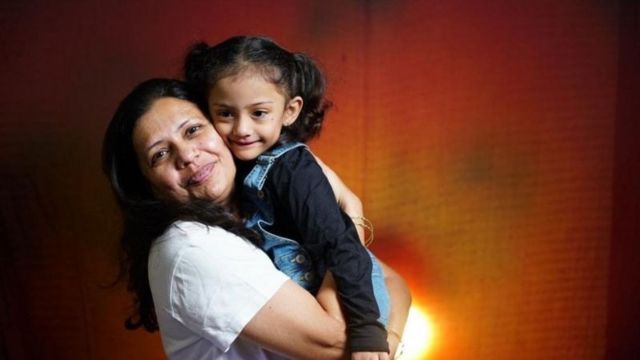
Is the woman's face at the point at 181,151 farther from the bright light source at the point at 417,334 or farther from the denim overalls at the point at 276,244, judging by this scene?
the bright light source at the point at 417,334

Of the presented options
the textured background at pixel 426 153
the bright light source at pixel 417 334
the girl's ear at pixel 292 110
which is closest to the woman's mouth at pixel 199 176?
the girl's ear at pixel 292 110

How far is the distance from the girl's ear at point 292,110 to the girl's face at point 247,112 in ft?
0.17

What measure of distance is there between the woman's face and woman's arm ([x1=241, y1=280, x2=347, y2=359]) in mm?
261

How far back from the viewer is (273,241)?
1234 millimetres

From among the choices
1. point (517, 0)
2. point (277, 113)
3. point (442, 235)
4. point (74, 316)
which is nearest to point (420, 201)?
point (442, 235)

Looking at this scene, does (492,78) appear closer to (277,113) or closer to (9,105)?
(277,113)

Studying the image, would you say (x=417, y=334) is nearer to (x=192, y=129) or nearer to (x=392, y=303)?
(x=392, y=303)

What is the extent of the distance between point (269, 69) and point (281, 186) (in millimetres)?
239

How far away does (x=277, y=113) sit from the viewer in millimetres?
1264

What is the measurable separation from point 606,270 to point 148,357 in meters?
1.47

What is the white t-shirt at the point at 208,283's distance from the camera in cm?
105

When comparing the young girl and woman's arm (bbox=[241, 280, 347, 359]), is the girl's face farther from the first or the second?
woman's arm (bbox=[241, 280, 347, 359])

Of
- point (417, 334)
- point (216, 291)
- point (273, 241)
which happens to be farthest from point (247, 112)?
point (417, 334)

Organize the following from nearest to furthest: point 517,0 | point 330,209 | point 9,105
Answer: point 330,209 < point 9,105 < point 517,0
